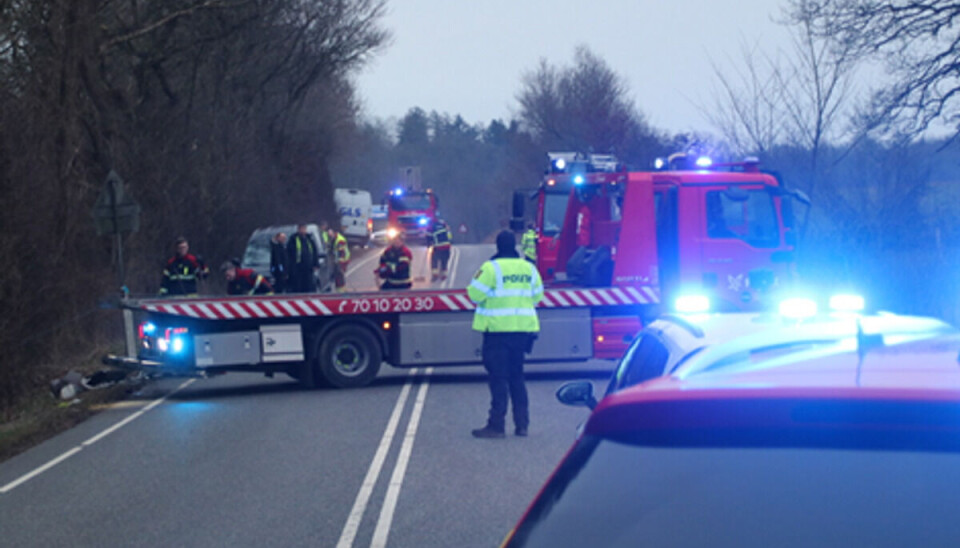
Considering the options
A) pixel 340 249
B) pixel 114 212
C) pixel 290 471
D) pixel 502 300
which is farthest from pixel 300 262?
pixel 290 471

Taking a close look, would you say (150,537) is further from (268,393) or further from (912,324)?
(268,393)

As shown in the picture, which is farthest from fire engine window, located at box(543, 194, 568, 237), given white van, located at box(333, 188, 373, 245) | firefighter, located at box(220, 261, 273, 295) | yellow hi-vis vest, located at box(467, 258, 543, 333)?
white van, located at box(333, 188, 373, 245)

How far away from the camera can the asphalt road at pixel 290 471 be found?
27.6ft

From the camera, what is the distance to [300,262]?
909 inches

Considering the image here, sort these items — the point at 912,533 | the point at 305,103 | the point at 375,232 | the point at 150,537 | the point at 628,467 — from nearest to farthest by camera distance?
1. the point at 912,533
2. the point at 628,467
3. the point at 150,537
4. the point at 305,103
5. the point at 375,232

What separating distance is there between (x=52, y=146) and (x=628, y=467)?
2047 cm

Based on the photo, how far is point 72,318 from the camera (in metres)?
20.1

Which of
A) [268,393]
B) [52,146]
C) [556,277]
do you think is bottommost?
[268,393]

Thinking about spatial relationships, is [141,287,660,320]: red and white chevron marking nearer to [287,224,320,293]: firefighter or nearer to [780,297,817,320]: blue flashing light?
[287,224,320,293]: firefighter

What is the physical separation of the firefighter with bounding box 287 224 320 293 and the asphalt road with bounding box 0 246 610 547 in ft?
21.5

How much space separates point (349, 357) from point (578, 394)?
35.2ft

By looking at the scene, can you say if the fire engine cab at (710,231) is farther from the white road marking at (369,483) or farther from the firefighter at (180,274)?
the firefighter at (180,274)

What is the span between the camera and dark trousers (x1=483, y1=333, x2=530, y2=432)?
11828mm

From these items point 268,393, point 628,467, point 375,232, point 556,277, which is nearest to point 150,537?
point 628,467
